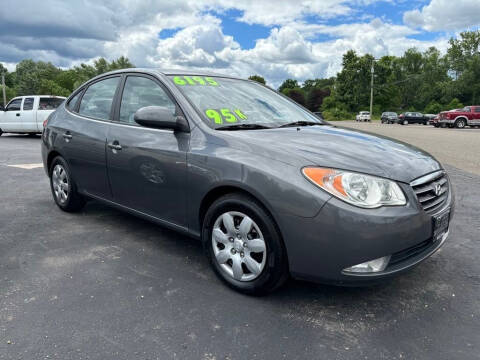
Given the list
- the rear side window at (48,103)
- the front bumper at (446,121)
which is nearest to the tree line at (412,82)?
the front bumper at (446,121)

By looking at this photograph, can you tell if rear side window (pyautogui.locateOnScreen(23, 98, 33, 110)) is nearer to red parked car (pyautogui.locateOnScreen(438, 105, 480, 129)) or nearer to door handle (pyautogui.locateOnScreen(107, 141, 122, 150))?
door handle (pyautogui.locateOnScreen(107, 141, 122, 150))

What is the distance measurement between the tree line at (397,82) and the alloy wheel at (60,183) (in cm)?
6200

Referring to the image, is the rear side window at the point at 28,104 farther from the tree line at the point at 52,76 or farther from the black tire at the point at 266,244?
the tree line at the point at 52,76

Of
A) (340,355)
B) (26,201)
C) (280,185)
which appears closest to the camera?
(340,355)

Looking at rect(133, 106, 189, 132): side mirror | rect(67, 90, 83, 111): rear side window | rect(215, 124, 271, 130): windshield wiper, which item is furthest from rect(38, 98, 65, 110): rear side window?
rect(215, 124, 271, 130): windshield wiper

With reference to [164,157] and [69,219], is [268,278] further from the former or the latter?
[69,219]

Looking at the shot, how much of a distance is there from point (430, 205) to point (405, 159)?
0.35 metres

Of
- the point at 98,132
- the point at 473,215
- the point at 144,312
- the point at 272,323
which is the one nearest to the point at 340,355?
the point at 272,323

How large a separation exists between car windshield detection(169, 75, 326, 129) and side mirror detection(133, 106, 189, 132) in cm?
20

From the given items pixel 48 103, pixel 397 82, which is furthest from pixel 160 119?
pixel 397 82

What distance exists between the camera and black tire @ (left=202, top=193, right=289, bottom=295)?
2.55m

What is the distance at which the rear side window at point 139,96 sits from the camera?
3451mm

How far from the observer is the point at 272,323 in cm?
247

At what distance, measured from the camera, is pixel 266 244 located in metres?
2.60
